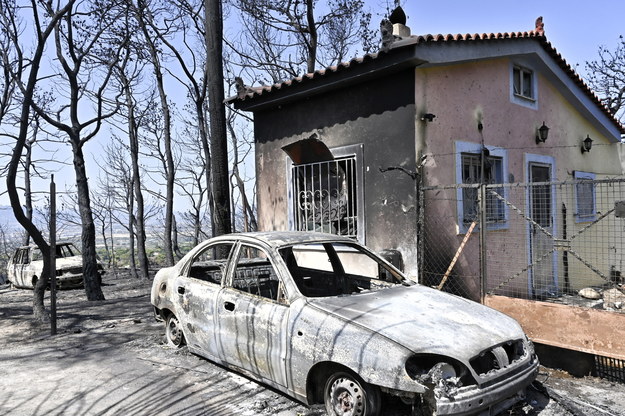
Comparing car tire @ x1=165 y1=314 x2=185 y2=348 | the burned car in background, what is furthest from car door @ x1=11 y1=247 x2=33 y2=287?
car tire @ x1=165 y1=314 x2=185 y2=348

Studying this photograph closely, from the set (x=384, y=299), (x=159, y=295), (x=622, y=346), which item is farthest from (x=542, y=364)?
(x=159, y=295)

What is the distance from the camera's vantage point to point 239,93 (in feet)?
30.7

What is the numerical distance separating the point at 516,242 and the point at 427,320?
5508mm

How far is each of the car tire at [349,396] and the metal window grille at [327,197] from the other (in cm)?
429

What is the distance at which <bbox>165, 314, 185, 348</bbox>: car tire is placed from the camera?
5.80 metres

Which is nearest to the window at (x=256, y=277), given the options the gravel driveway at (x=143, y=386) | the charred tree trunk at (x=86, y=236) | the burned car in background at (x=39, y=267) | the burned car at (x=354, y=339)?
the burned car at (x=354, y=339)

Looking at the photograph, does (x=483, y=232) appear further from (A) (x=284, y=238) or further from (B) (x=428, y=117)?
(A) (x=284, y=238)

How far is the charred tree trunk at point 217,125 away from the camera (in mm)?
7781

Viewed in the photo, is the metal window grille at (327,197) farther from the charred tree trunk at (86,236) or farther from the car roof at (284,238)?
the charred tree trunk at (86,236)

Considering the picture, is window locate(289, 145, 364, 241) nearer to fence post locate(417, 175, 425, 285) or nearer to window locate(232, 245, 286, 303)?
fence post locate(417, 175, 425, 285)

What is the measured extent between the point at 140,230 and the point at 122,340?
1455cm

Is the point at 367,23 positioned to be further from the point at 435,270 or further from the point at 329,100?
the point at 435,270

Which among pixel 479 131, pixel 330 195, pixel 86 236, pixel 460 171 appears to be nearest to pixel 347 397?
pixel 460 171

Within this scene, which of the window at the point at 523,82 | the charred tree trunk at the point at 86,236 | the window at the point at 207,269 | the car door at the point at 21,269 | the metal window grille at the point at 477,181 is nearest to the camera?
the window at the point at 207,269
